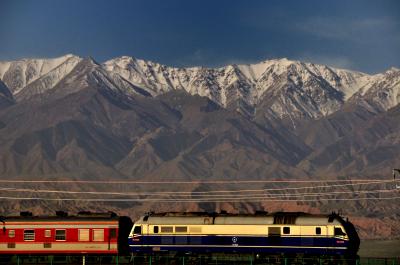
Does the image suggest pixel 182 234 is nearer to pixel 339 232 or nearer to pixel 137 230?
pixel 137 230

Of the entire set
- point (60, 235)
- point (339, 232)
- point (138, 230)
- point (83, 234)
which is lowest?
point (60, 235)

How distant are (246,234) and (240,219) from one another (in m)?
2.15

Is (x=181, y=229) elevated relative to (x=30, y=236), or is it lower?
elevated

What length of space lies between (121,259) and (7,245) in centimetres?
1382

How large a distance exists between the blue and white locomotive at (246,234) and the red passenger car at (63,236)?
295 centimetres

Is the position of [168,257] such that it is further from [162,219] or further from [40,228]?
[40,228]

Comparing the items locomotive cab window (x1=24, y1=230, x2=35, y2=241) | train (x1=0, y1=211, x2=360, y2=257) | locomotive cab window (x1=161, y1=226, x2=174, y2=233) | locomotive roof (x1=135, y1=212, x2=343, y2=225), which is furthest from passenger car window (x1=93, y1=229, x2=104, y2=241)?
locomotive cab window (x1=161, y1=226, x2=174, y2=233)

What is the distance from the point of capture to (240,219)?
355 feet

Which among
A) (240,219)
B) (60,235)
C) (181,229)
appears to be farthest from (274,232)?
(60,235)

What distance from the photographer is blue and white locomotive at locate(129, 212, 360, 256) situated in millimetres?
104938

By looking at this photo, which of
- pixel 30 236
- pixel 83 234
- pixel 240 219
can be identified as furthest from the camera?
pixel 30 236

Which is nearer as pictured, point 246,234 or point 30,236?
point 246,234

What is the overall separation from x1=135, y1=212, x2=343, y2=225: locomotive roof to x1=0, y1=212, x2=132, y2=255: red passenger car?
4245 mm

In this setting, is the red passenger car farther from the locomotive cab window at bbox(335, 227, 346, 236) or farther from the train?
the locomotive cab window at bbox(335, 227, 346, 236)
